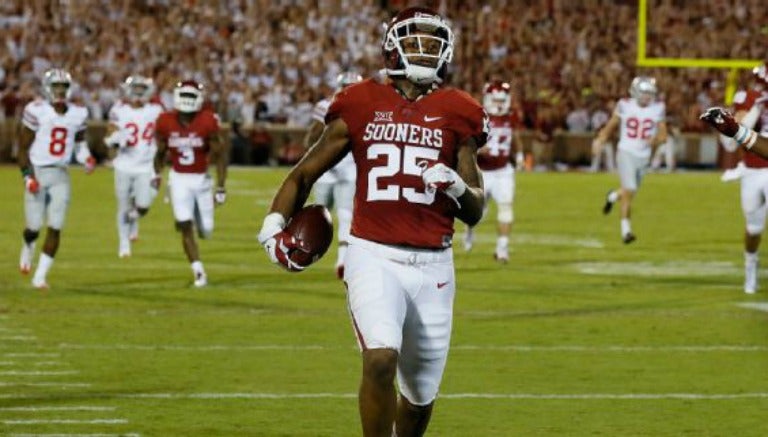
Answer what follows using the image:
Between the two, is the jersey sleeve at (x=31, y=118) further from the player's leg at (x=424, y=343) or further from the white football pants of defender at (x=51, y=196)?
the player's leg at (x=424, y=343)

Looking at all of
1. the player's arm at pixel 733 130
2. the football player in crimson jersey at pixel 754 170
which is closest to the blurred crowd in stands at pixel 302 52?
the football player in crimson jersey at pixel 754 170

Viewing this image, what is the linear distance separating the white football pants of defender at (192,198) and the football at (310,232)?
27.5ft

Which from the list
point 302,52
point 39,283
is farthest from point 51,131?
point 302,52

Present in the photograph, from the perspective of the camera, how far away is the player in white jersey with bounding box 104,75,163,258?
1802cm

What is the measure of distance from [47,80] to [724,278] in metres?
5.86

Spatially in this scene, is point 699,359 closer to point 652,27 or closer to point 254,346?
point 254,346

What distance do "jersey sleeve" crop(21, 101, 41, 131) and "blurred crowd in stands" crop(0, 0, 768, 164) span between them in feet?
58.6

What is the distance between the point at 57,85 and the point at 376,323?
8763mm

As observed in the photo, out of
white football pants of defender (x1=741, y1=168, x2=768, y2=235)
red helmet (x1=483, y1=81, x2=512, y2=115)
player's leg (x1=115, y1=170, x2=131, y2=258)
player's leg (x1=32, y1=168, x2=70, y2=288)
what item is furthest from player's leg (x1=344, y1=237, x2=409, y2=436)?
red helmet (x1=483, y1=81, x2=512, y2=115)

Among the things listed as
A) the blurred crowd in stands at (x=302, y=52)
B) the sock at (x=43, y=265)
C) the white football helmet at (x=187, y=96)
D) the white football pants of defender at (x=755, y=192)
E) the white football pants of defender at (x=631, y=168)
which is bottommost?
the blurred crowd in stands at (x=302, y=52)

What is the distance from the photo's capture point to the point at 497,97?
1820 centimetres

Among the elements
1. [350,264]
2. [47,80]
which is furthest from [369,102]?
[47,80]

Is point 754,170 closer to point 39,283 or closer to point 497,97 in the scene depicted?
point 497,97

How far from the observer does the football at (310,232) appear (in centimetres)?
642
